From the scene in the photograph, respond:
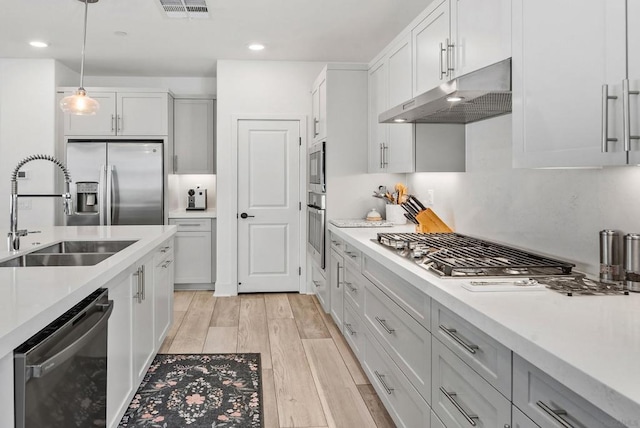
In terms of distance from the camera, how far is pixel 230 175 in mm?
5469

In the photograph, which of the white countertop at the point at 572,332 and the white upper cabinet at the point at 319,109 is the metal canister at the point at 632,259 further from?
the white upper cabinet at the point at 319,109

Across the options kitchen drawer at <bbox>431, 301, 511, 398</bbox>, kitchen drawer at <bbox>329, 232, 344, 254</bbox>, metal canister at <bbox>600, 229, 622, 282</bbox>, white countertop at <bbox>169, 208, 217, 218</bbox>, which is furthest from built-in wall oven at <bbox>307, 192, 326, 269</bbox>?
metal canister at <bbox>600, 229, 622, 282</bbox>

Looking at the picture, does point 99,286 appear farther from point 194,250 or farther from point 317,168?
point 194,250

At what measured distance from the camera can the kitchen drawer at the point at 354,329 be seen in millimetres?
3160

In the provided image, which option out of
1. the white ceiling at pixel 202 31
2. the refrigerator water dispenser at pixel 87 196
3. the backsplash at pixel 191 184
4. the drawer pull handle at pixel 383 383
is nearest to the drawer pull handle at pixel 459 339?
Result: the drawer pull handle at pixel 383 383

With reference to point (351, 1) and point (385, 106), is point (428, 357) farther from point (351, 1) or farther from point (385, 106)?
point (351, 1)

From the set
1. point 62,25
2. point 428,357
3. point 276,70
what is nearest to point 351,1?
point 276,70

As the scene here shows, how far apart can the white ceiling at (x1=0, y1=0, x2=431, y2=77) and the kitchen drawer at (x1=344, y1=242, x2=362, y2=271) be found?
74.6 inches

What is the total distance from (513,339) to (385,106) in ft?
9.68

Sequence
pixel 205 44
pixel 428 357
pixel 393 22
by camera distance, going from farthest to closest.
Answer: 1. pixel 205 44
2. pixel 393 22
3. pixel 428 357

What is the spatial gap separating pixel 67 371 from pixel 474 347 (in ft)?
4.18

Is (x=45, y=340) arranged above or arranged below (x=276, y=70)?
below

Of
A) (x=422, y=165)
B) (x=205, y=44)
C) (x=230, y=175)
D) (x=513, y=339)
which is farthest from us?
(x=230, y=175)

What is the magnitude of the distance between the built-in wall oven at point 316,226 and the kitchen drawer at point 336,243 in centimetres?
14
